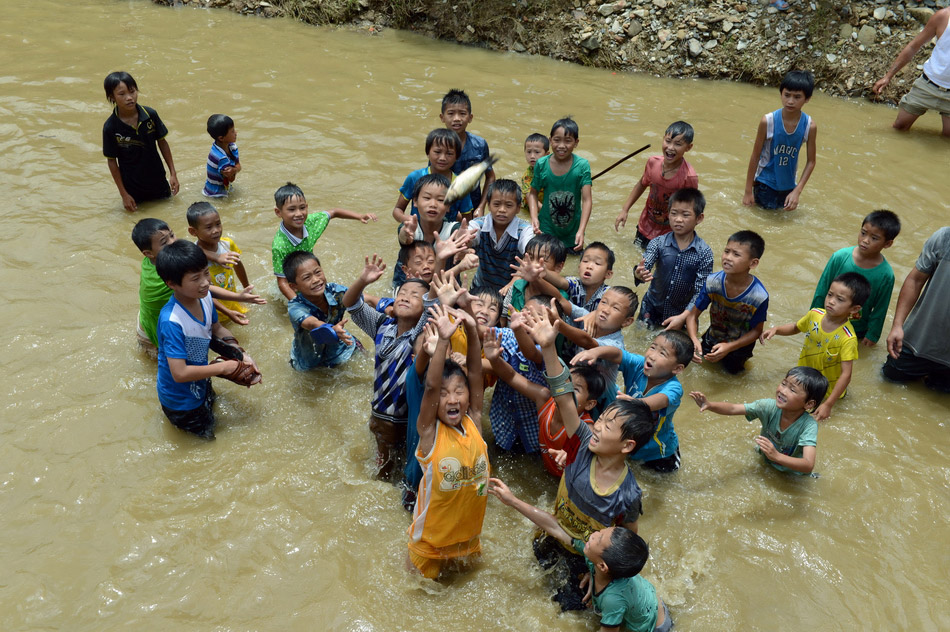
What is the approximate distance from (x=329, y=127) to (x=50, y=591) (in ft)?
22.0

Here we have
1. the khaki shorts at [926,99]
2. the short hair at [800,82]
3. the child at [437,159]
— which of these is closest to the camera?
the child at [437,159]

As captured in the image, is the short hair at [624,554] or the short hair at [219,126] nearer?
the short hair at [624,554]

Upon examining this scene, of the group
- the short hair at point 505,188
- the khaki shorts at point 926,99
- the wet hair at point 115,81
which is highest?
the khaki shorts at point 926,99

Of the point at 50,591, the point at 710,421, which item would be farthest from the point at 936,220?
the point at 50,591

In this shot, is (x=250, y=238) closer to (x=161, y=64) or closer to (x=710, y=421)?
(x=710, y=421)

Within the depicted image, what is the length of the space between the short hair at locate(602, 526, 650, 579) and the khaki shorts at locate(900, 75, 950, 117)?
352 inches

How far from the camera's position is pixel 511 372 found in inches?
151

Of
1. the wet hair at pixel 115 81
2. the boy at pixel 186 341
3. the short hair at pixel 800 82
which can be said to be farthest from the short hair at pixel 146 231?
the short hair at pixel 800 82

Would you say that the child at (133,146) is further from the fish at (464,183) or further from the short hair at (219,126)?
the fish at (464,183)

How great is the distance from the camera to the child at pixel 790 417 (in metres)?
4.06

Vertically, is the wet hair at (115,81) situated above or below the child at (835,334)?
above

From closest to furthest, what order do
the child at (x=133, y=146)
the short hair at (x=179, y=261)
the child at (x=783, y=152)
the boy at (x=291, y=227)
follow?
the short hair at (x=179, y=261)
the boy at (x=291, y=227)
the child at (x=133, y=146)
the child at (x=783, y=152)

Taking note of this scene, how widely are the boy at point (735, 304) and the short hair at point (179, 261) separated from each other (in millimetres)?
3372

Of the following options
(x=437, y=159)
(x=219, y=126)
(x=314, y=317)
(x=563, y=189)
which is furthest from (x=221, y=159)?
(x=563, y=189)
